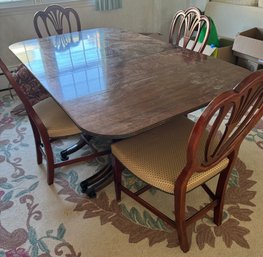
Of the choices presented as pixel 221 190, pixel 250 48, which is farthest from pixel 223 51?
pixel 221 190

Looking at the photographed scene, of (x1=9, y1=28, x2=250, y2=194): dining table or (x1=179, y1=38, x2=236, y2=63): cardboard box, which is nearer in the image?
(x1=9, y1=28, x2=250, y2=194): dining table

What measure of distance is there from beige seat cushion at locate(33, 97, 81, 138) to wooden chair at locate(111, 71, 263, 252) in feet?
1.20

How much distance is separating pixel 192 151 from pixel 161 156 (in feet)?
1.21

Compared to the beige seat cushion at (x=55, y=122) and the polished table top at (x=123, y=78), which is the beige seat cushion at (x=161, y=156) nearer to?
the polished table top at (x=123, y=78)

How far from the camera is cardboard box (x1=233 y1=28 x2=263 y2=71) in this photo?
8.60ft

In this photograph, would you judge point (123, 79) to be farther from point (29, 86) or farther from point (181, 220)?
point (29, 86)

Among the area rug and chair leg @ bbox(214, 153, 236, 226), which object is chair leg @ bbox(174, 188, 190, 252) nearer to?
the area rug

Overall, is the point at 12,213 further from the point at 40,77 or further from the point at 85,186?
the point at 40,77

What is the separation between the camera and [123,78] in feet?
4.92

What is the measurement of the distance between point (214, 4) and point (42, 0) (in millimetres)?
1997

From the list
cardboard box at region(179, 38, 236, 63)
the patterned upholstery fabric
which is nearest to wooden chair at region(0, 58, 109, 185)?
the patterned upholstery fabric

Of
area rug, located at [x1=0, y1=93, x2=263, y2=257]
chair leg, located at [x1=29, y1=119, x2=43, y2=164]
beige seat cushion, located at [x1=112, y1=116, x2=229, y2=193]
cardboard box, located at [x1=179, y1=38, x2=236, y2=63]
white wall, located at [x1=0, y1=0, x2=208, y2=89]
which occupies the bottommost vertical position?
area rug, located at [x1=0, y1=93, x2=263, y2=257]

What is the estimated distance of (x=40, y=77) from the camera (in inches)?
61.1

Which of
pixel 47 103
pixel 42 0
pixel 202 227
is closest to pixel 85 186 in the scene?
pixel 47 103
